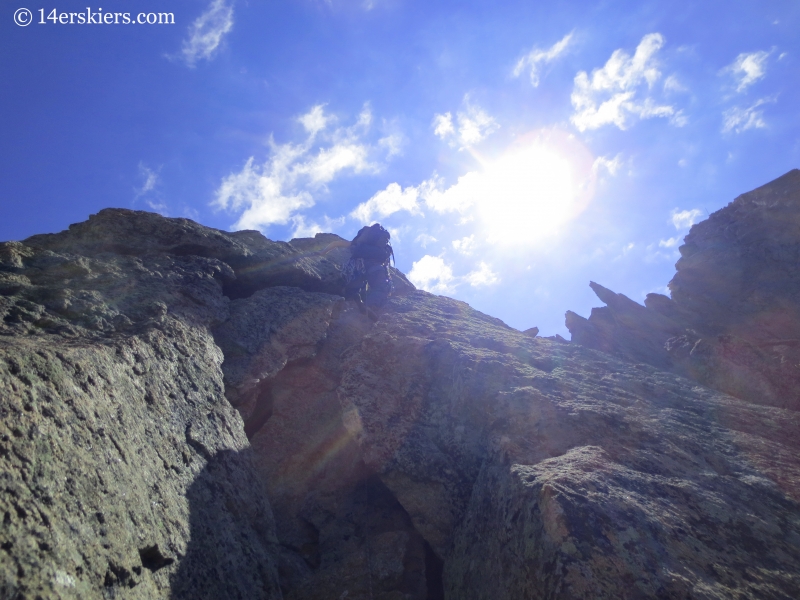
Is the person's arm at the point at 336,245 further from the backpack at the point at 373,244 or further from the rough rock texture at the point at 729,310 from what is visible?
the rough rock texture at the point at 729,310

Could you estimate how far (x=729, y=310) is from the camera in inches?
891

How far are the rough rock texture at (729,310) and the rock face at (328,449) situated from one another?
0.32m

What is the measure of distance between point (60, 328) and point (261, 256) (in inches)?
340

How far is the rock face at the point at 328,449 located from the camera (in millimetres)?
5762

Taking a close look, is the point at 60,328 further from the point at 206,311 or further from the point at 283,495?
the point at 283,495

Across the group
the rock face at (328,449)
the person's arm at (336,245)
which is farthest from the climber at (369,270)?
the person's arm at (336,245)

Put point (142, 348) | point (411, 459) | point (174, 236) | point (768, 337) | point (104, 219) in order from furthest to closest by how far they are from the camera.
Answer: point (768, 337) < point (174, 236) < point (104, 219) < point (411, 459) < point (142, 348)

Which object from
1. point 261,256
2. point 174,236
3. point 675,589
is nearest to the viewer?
point 675,589

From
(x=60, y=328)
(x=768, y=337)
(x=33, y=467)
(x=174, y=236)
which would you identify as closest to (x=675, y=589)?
(x=33, y=467)

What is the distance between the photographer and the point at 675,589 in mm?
5816

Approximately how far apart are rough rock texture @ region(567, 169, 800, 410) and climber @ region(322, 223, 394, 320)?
1045 cm

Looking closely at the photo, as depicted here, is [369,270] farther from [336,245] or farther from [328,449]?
[328,449]

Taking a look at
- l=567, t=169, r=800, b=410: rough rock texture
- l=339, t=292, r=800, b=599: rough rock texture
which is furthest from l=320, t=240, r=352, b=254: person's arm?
l=567, t=169, r=800, b=410: rough rock texture

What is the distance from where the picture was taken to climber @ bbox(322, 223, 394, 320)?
60.7 feet
